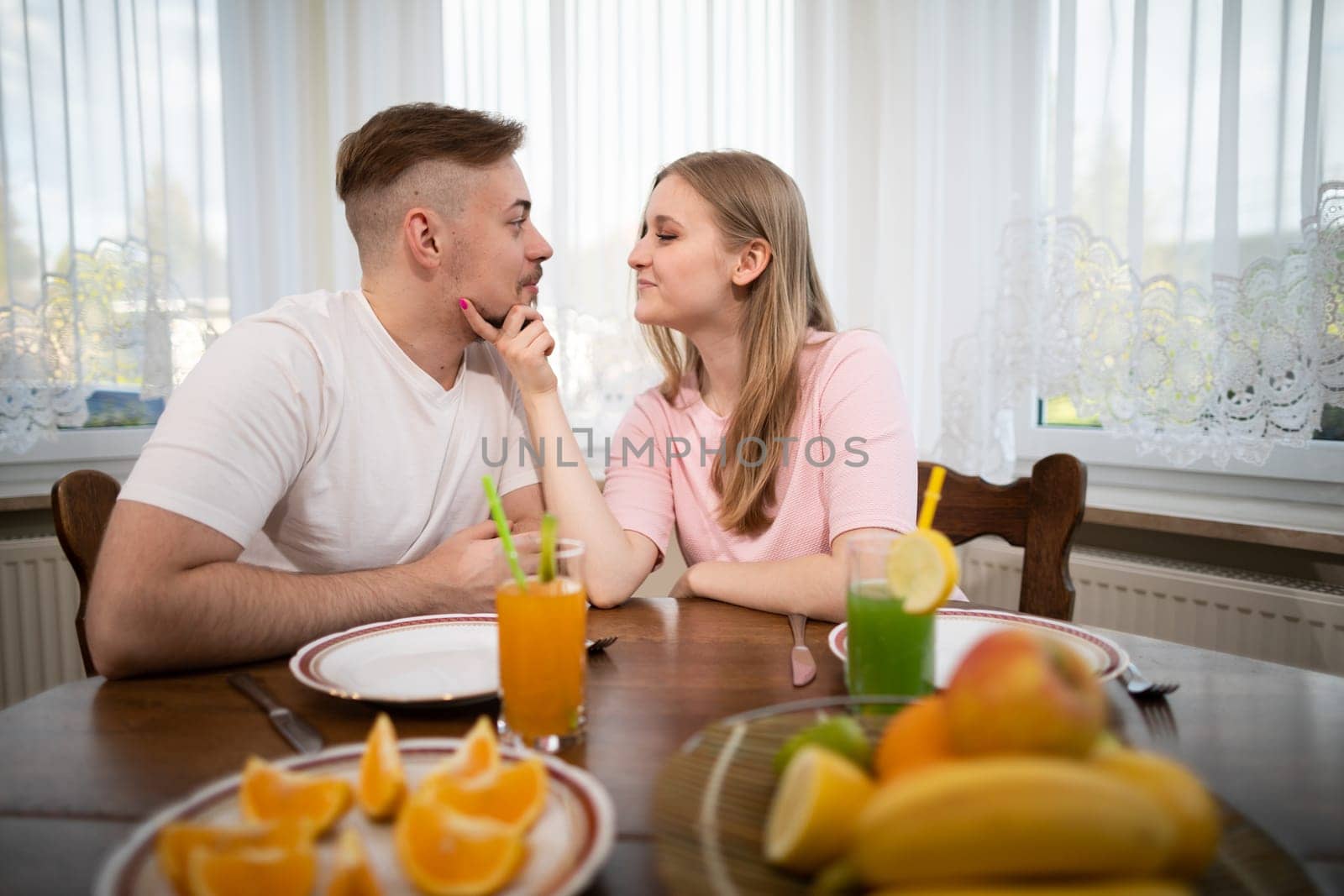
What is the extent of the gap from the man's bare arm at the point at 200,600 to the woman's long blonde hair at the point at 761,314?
648 mm

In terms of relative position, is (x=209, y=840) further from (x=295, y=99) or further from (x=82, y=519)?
(x=295, y=99)

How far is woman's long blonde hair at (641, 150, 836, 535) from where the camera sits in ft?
5.54

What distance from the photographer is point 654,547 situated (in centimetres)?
164

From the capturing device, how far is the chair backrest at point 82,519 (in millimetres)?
1355

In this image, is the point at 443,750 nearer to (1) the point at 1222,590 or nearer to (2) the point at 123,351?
(1) the point at 1222,590

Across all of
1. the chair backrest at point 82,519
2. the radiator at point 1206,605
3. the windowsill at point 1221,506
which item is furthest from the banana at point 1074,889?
the windowsill at point 1221,506

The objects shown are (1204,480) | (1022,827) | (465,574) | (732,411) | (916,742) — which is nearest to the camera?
(1022,827)

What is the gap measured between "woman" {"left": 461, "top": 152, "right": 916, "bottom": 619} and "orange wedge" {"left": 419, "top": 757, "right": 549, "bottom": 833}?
0.80 m

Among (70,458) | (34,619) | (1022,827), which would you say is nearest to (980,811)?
(1022,827)

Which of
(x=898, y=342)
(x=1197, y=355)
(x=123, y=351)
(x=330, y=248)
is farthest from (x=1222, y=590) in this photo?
(x=123, y=351)

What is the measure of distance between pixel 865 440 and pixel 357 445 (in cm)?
84

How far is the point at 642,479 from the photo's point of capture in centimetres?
174

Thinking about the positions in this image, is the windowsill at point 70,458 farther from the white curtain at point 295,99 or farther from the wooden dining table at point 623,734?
the wooden dining table at point 623,734

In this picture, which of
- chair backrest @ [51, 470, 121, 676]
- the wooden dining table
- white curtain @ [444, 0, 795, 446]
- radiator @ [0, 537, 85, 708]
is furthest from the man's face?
radiator @ [0, 537, 85, 708]
